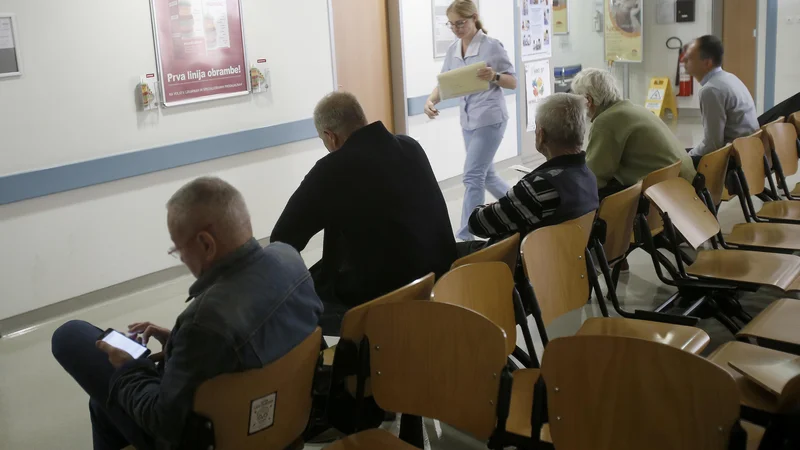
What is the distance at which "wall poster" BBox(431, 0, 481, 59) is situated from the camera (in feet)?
22.2

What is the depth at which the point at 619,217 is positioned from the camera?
11.4 ft

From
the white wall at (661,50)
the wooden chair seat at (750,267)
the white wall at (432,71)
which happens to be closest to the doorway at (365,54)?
the white wall at (432,71)

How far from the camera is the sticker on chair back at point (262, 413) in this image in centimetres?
190

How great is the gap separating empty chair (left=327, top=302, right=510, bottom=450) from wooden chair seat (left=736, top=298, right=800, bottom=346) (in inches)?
42.9

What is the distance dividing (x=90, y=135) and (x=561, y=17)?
7701 mm

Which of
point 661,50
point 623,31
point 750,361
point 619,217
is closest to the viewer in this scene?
point 750,361

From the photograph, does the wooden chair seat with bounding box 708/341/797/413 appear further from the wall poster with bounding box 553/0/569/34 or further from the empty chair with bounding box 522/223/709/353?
the wall poster with bounding box 553/0/569/34

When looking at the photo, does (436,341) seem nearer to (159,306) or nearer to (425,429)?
(425,429)

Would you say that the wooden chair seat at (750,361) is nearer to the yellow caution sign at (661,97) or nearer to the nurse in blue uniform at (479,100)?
the nurse in blue uniform at (479,100)

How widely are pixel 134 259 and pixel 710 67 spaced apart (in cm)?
381

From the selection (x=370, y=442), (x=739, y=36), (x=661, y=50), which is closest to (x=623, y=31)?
(x=661, y=50)

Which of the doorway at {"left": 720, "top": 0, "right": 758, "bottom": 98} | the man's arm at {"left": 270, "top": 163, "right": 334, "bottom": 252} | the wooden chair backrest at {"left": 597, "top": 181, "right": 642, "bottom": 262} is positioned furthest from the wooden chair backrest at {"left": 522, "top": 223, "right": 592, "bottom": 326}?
the doorway at {"left": 720, "top": 0, "right": 758, "bottom": 98}

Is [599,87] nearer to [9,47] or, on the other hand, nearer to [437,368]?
[437,368]

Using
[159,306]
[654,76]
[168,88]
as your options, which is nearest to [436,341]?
[159,306]
